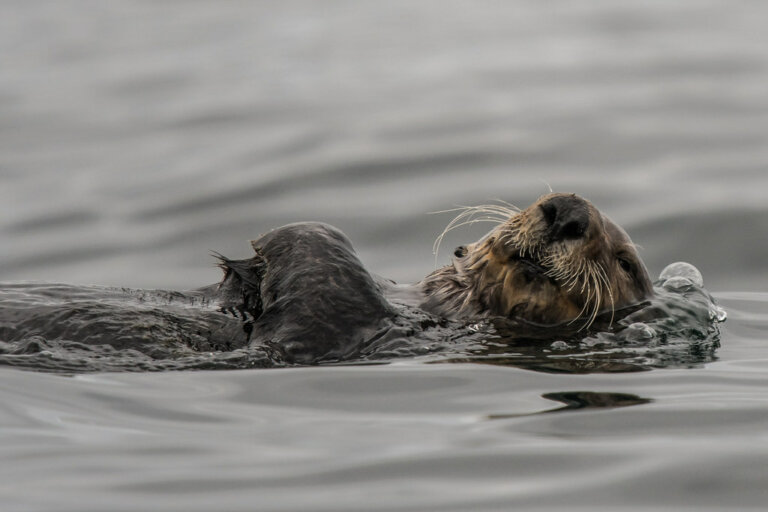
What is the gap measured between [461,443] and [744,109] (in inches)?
409

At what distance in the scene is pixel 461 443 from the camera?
4207mm

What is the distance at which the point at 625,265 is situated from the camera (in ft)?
20.0

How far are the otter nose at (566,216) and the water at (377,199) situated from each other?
0.78 meters

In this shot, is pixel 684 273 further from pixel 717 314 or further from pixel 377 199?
pixel 377 199

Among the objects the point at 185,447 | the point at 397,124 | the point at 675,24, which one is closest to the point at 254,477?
the point at 185,447

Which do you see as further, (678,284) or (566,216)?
(678,284)

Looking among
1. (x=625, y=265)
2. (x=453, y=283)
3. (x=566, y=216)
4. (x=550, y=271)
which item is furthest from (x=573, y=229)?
(x=453, y=283)

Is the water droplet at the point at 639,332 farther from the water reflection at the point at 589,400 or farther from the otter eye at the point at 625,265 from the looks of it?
the water reflection at the point at 589,400

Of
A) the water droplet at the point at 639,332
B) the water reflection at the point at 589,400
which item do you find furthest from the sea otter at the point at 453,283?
the water reflection at the point at 589,400

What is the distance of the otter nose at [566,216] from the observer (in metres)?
5.58

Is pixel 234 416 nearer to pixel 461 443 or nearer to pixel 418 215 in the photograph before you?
pixel 461 443

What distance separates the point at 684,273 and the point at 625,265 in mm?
1344

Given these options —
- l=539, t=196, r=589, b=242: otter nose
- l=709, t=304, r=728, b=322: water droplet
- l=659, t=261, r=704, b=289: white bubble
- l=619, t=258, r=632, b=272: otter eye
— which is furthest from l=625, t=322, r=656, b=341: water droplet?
l=659, t=261, r=704, b=289: white bubble

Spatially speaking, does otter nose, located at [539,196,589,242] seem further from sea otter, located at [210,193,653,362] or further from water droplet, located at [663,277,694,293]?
water droplet, located at [663,277,694,293]
